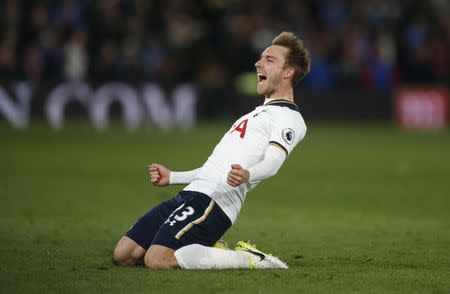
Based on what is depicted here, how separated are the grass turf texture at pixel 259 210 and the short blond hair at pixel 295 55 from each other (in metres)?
1.74

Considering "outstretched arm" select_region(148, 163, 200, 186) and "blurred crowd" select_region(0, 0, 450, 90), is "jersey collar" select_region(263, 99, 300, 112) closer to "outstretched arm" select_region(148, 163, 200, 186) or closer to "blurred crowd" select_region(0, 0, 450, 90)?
"outstretched arm" select_region(148, 163, 200, 186)

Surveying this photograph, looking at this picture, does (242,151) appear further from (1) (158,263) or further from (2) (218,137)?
(2) (218,137)

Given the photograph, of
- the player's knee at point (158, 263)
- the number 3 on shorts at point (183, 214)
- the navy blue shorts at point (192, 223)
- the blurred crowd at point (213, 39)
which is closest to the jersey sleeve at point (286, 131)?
the navy blue shorts at point (192, 223)

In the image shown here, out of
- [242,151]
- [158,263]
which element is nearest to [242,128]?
[242,151]

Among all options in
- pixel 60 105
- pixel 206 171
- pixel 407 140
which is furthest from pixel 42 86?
pixel 206 171

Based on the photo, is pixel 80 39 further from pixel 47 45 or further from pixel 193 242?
pixel 193 242

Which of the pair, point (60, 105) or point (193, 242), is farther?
point (60, 105)

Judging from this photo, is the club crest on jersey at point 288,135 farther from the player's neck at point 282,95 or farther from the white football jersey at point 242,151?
the player's neck at point 282,95

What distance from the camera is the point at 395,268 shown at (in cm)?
880

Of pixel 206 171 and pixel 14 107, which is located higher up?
pixel 206 171

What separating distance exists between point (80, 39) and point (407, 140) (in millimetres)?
9492

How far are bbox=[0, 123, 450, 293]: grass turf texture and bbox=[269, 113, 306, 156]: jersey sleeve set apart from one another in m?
1.08

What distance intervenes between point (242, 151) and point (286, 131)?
0.47m

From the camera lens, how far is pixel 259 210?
14.7 m
